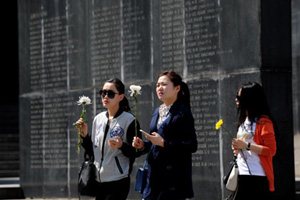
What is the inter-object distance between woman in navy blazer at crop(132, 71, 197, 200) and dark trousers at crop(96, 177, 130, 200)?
57 centimetres

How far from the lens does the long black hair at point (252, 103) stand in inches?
243

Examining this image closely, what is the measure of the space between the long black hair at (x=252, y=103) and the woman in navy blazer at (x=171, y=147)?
0.49 metres

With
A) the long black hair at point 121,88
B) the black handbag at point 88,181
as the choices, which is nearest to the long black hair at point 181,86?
the long black hair at point 121,88

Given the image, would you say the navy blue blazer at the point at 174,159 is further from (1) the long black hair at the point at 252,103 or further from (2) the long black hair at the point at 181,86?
(1) the long black hair at the point at 252,103

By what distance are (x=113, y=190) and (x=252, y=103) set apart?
1713 mm

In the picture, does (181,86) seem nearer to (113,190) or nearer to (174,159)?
(174,159)

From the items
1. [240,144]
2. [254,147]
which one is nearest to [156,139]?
[240,144]

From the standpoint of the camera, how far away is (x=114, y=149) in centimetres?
705

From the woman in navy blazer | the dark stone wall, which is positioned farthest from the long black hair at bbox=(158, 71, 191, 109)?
the dark stone wall

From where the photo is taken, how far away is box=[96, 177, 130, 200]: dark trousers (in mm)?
6918

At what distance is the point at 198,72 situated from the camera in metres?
9.95

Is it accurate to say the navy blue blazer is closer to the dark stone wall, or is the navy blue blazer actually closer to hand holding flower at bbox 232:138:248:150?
hand holding flower at bbox 232:138:248:150

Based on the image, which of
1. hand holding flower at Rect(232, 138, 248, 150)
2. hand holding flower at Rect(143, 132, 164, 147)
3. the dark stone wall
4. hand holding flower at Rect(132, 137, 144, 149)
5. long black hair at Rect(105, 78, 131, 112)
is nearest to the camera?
hand holding flower at Rect(232, 138, 248, 150)

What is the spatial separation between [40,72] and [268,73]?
549cm
